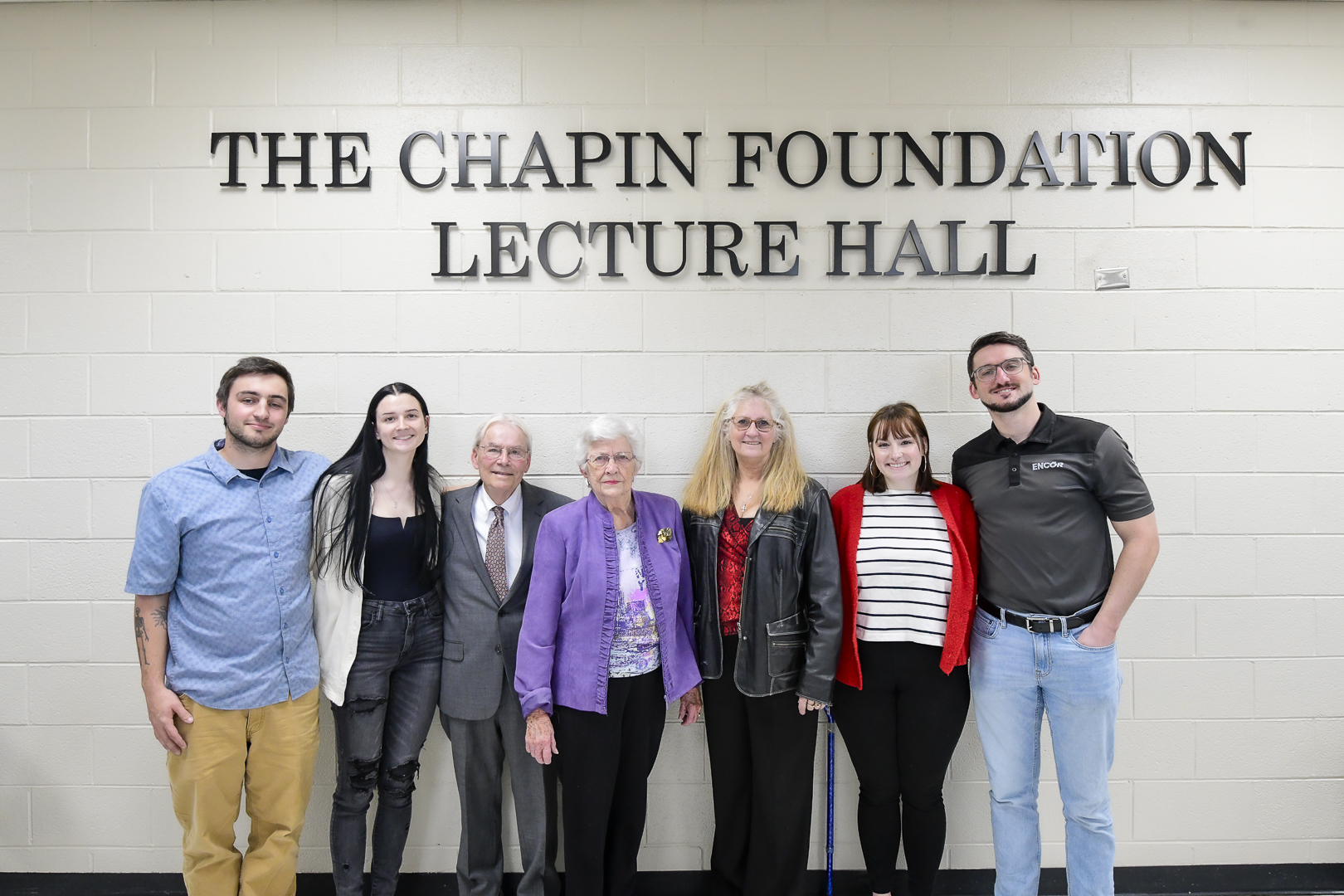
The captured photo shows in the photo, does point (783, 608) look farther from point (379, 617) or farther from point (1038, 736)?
point (379, 617)

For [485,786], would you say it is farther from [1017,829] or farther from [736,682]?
[1017,829]

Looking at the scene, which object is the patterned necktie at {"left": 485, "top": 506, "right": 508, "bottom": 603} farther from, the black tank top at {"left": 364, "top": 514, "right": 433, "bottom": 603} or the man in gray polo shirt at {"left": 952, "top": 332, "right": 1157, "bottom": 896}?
the man in gray polo shirt at {"left": 952, "top": 332, "right": 1157, "bottom": 896}

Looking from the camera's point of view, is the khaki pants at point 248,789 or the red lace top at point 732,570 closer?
the khaki pants at point 248,789

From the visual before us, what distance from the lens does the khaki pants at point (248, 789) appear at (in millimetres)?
2131

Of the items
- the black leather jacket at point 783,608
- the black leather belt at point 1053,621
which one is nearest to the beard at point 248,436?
the black leather jacket at point 783,608

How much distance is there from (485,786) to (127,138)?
2.66 m

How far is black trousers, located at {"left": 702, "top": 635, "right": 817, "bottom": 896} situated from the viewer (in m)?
2.23

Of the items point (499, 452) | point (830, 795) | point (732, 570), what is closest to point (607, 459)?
point (499, 452)

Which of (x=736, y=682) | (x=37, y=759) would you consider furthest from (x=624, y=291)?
(x=37, y=759)

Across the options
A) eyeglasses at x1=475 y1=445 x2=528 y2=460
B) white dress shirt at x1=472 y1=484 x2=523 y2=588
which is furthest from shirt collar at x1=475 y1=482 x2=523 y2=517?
eyeglasses at x1=475 y1=445 x2=528 y2=460

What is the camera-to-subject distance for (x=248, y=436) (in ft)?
7.03

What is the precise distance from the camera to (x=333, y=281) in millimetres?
2643

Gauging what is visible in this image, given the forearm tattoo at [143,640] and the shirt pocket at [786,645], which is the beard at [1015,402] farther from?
the forearm tattoo at [143,640]

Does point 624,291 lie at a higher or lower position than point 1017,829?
higher
